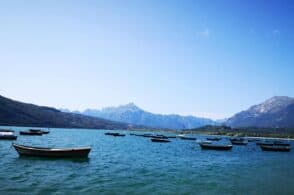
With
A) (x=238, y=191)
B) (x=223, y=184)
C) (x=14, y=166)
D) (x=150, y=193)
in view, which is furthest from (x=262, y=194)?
(x=14, y=166)

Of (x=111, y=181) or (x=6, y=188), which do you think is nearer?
(x=6, y=188)

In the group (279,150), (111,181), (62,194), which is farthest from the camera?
(279,150)

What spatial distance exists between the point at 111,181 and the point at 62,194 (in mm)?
8234

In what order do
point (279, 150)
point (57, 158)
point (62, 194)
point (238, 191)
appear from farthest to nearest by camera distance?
point (279, 150), point (57, 158), point (238, 191), point (62, 194)

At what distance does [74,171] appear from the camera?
39656 millimetres

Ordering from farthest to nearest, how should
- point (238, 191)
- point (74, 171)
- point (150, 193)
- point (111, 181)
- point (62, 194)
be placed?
1. point (74, 171)
2. point (111, 181)
3. point (238, 191)
4. point (150, 193)
5. point (62, 194)

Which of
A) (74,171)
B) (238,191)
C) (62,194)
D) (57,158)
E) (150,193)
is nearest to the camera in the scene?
(62,194)

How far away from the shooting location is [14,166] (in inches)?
1628

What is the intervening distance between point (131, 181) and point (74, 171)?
9.21m

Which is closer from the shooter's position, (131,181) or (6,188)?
(6,188)

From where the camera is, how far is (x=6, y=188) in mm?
27125

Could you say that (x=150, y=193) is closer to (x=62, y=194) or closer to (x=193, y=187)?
(x=193, y=187)

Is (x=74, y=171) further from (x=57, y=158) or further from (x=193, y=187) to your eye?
(x=193, y=187)

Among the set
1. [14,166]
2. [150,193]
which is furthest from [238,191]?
[14,166]
